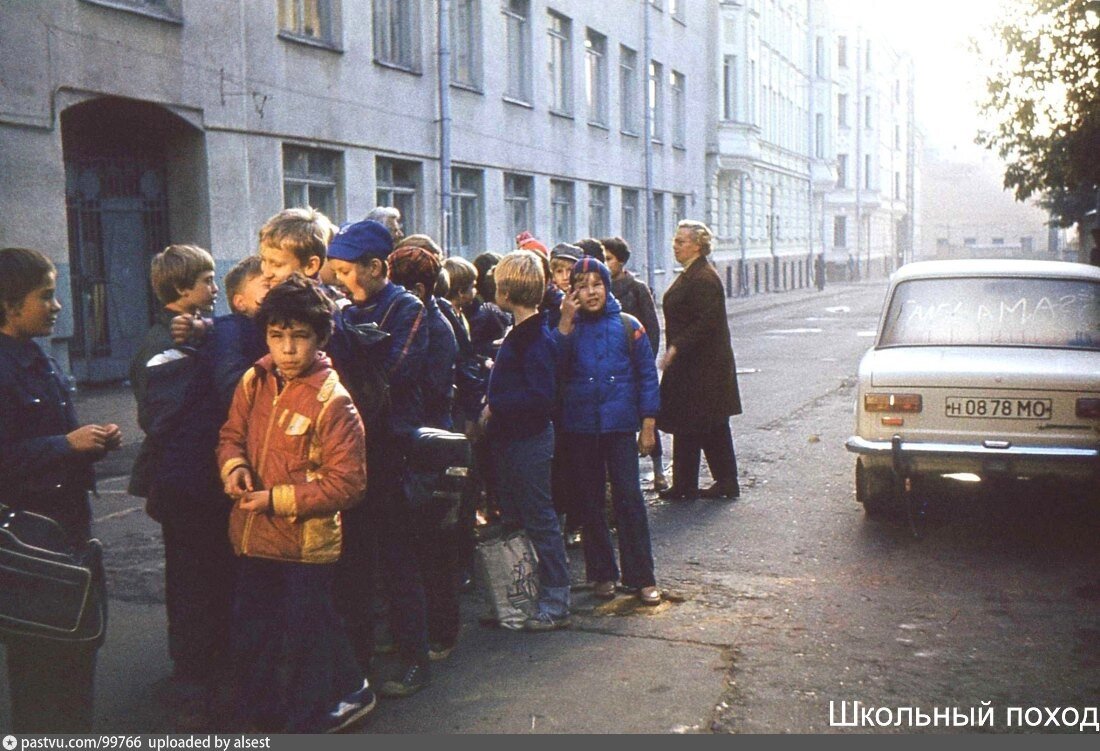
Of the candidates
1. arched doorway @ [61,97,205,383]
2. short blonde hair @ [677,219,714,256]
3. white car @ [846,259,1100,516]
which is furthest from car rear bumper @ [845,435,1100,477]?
arched doorway @ [61,97,205,383]

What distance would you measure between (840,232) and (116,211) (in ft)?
204

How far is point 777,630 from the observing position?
573cm

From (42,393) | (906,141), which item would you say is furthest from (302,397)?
(906,141)

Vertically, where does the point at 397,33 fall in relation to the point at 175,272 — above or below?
above

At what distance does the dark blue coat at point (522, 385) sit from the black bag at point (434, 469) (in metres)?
0.68

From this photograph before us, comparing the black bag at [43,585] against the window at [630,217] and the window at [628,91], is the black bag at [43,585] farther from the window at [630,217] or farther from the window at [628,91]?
the window at [630,217]

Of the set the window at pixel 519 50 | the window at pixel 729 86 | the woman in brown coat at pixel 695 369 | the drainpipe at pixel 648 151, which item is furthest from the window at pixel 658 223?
the woman in brown coat at pixel 695 369

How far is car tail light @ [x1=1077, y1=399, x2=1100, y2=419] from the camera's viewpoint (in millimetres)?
7266

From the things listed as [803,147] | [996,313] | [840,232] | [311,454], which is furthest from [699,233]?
[840,232]

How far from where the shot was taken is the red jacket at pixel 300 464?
4.20 m

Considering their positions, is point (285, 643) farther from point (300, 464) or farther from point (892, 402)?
point (892, 402)

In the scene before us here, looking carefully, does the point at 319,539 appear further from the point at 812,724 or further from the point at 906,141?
the point at 906,141

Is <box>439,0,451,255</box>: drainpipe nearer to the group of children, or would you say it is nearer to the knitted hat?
the group of children

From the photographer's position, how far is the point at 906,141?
95.6 meters
